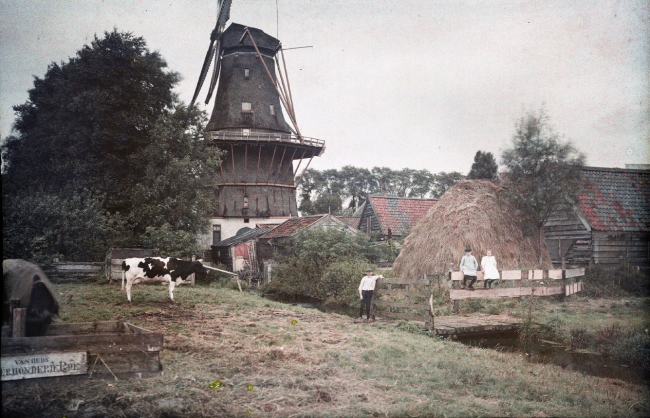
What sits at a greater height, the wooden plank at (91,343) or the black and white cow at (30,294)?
the black and white cow at (30,294)

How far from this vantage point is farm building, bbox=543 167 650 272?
16.0 meters

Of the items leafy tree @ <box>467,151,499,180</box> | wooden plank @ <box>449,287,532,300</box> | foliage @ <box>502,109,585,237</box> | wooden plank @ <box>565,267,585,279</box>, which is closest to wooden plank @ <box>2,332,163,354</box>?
wooden plank @ <box>449,287,532,300</box>

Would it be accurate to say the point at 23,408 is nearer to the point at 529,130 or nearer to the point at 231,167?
the point at 529,130

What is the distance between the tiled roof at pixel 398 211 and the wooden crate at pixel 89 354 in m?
19.3

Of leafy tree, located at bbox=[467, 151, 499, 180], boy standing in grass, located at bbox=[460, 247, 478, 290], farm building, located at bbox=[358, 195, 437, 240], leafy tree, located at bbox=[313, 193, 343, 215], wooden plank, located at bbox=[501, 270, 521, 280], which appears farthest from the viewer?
leafy tree, located at bbox=[313, 193, 343, 215]

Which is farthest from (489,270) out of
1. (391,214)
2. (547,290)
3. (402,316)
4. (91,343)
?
(391,214)

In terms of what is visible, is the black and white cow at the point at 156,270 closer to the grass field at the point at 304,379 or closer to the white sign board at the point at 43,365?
the grass field at the point at 304,379

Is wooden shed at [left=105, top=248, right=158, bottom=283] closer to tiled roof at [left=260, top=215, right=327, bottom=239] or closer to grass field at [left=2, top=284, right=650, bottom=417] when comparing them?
grass field at [left=2, top=284, right=650, bottom=417]

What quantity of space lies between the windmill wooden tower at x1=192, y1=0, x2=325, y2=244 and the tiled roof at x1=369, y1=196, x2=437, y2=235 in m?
5.11

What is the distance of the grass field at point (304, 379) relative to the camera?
4.68m

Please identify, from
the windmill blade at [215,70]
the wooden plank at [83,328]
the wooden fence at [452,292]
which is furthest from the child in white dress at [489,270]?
the windmill blade at [215,70]

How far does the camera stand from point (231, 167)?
27.4m

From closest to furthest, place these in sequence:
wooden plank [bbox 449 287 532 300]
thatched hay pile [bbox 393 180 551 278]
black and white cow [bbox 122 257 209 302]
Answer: black and white cow [bbox 122 257 209 302], wooden plank [bbox 449 287 532 300], thatched hay pile [bbox 393 180 551 278]

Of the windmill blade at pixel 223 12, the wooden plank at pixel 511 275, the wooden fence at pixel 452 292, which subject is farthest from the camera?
the windmill blade at pixel 223 12
